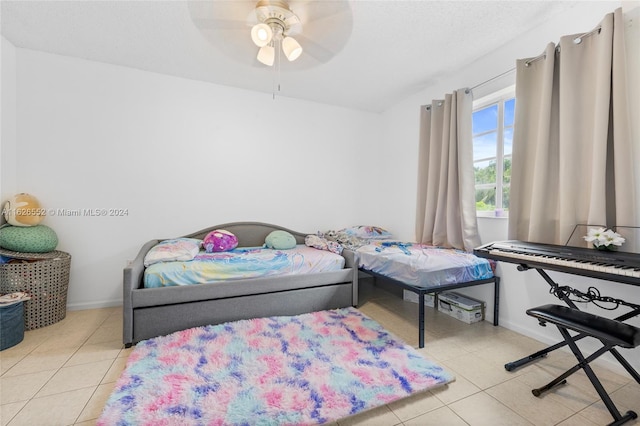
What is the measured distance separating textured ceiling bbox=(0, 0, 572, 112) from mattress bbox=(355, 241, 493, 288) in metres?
1.82

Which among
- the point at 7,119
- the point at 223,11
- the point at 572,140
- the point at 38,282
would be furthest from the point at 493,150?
the point at 7,119

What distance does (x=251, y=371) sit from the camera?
1.58 meters

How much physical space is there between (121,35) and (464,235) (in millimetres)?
3472

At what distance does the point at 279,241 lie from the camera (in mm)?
2980

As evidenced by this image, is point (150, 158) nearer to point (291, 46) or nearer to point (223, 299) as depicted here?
point (223, 299)

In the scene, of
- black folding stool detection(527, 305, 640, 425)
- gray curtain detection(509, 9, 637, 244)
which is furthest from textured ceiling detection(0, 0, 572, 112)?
black folding stool detection(527, 305, 640, 425)

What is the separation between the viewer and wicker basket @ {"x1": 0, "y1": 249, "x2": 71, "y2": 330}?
2.07 metres

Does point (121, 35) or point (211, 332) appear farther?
point (121, 35)

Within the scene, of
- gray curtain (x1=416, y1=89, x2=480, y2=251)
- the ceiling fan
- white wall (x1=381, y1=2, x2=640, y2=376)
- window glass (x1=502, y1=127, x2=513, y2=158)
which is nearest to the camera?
white wall (x1=381, y1=2, x2=640, y2=376)

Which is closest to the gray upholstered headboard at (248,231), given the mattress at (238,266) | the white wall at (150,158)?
the white wall at (150,158)

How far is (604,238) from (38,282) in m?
4.01

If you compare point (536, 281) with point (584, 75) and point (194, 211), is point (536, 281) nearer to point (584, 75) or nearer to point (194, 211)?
point (584, 75)

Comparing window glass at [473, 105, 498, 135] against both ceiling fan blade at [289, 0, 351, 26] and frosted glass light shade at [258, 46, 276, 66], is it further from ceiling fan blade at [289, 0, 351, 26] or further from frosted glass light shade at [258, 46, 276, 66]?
frosted glass light shade at [258, 46, 276, 66]

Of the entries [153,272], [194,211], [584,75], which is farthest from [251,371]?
[584,75]
